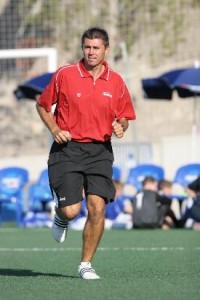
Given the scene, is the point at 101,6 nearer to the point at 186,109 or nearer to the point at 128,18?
the point at 128,18

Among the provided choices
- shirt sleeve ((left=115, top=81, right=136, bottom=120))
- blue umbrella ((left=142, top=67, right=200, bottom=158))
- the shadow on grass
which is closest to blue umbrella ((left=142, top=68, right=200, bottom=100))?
blue umbrella ((left=142, top=67, right=200, bottom=158))

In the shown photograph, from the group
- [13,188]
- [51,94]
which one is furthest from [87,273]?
[13,188]

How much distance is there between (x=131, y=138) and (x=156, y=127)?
67cm

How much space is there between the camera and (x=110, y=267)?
11.9 metres

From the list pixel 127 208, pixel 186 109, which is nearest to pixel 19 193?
pixel 127 208

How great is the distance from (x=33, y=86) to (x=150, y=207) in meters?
3.61

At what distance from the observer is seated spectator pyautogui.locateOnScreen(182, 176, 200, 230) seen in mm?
18422

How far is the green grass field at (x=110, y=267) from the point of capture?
9.09 meters

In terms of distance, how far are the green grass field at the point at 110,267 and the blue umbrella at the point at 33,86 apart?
3870mm

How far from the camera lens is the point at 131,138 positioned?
1174 inches

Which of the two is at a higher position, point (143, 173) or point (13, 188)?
point (143, 173)

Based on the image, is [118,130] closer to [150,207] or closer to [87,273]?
[87,273]

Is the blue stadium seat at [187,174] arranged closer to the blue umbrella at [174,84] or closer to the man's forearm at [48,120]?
the blue umbrella at [174,84]

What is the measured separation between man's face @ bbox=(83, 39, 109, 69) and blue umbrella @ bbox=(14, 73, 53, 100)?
11625 mm
